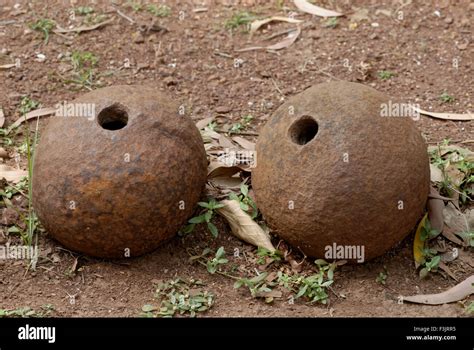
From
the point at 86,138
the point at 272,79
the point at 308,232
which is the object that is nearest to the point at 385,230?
the point at 308,232

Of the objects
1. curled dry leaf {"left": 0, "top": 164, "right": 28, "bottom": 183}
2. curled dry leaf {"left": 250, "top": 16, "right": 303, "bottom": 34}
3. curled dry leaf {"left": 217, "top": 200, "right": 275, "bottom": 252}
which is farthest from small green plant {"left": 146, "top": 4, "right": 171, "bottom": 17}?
curled dry leaf {"left": 217, "top": 200, "right": 275, "bottom": 252}

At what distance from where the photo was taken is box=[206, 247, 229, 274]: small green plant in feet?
15.3

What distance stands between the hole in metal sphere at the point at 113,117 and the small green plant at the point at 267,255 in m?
1.08

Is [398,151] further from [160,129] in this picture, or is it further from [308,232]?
[160,129]

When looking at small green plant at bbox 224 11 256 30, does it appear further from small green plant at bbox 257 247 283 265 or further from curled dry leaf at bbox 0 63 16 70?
small green plant at bbox 257 247 283 265

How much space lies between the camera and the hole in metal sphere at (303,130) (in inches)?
179

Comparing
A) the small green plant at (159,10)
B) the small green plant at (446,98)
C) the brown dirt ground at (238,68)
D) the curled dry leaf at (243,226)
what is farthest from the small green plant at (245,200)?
the small green plant at (159,10)

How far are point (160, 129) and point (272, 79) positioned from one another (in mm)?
2120

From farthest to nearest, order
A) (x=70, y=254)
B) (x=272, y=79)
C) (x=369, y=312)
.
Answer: (x=272, y=79), (x=70, y=254), (x=369, y=312)

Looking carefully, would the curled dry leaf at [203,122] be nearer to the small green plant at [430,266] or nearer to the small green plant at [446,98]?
the small green plant at [446,98]

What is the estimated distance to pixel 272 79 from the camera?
6.45 meters

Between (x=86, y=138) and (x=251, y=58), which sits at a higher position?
(x=86, y=138)

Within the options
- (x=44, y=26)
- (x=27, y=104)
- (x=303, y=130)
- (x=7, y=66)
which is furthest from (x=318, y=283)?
(x=44, y=26)

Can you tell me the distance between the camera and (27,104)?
20.0ft
